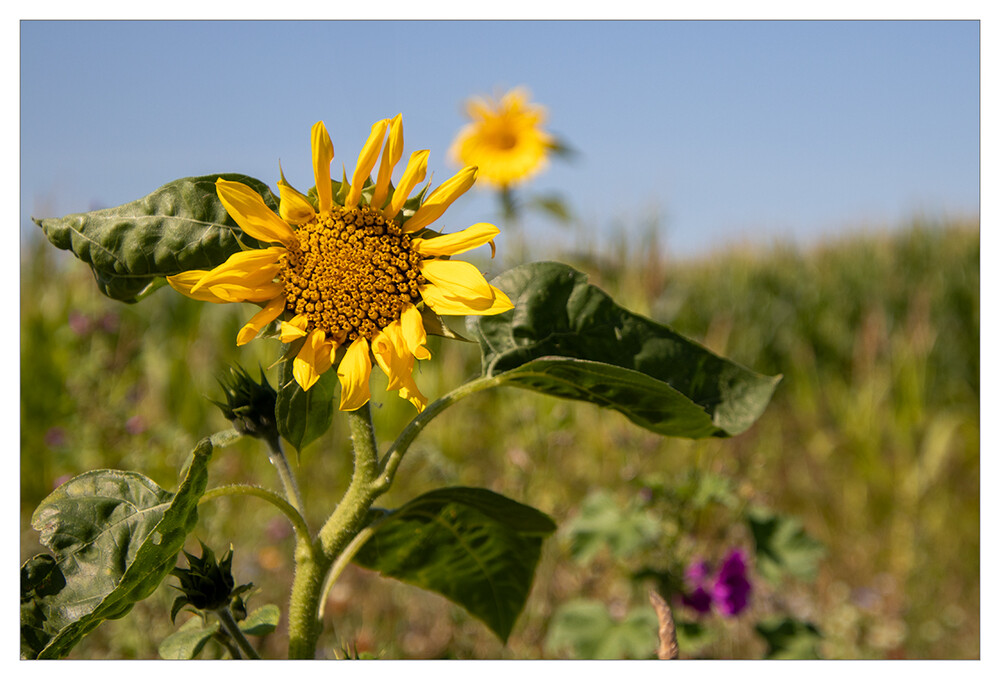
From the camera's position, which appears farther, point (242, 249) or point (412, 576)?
point (412, 576)

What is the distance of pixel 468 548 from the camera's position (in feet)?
2.25

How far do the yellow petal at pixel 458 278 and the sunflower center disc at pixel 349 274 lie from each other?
0.01 m

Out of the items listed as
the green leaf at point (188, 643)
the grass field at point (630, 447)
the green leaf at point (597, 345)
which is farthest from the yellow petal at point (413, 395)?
the grass field at point (630, 447)

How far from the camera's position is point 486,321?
0.62 m

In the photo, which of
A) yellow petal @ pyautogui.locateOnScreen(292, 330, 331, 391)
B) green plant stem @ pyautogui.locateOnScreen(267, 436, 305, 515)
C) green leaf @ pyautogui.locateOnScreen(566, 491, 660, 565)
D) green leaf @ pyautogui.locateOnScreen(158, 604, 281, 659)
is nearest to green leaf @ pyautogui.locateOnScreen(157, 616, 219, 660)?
green leaf @ pyautogui.locateOnScreen(158, 604, 281, 659)

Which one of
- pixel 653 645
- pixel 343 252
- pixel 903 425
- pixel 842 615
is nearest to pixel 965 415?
pixel 903 425

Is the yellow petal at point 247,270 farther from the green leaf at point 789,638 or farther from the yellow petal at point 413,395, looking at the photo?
the green leaf at point 789,638

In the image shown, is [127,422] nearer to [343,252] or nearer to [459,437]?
[459,437]

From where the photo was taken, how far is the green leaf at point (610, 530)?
1269 millimetres

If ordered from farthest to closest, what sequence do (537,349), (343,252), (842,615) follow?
(842,615) < (537,349) < (343,252)

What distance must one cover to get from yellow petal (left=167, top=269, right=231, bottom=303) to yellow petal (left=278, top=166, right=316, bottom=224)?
6 cm

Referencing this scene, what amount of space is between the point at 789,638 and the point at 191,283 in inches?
43.2

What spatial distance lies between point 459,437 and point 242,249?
1850 mm

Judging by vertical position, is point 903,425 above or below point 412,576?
below
